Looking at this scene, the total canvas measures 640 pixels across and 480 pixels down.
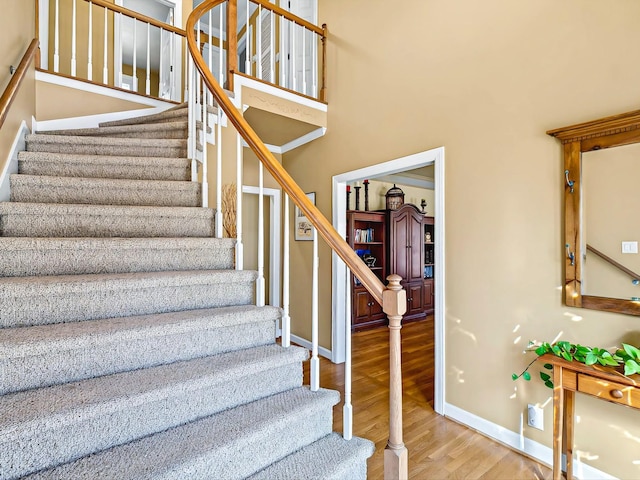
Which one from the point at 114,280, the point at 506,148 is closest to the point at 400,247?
the point at 506,148

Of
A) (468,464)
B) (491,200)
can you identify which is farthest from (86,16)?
(468,464)

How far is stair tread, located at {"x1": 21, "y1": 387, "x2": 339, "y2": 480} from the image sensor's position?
3.42 feet

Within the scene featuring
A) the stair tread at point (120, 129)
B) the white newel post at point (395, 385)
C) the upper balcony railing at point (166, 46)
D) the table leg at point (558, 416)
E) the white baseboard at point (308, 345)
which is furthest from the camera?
the white baseboard at point (308, 345)

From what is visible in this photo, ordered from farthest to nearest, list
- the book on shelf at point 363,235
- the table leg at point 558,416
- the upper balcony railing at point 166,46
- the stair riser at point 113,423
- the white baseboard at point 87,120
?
the book on shelf at point 363,235 → the upper balcony railing at point 166,46 → the white baseboard at point 87,120 → the table leg at point 558,416 → the stair riser at point 113,423

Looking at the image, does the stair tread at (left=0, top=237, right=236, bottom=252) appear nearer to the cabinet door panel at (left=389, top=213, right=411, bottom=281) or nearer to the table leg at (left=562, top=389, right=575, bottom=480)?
the table leg at (left=562, top=389, right=575, bottom=480)

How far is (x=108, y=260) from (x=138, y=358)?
60 centimetres

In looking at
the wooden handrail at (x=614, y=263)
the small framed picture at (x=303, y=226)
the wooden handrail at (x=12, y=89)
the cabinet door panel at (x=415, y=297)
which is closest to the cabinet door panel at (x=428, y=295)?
the cabinet door panel at (x=415, y=297)

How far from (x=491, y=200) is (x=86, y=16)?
5065 mm

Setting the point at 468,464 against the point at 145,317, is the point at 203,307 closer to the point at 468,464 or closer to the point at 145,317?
the point at 145,317

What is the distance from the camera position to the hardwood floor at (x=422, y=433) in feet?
6.41

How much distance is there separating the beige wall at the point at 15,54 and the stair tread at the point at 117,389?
1518mm

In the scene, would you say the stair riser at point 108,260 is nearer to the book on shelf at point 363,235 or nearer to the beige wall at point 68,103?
the beige wall at point 68,103

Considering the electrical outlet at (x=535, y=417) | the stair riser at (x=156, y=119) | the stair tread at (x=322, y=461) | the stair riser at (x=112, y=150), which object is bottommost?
the electrical outlet at (x=535, y=417)

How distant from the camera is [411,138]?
2.82 metres
